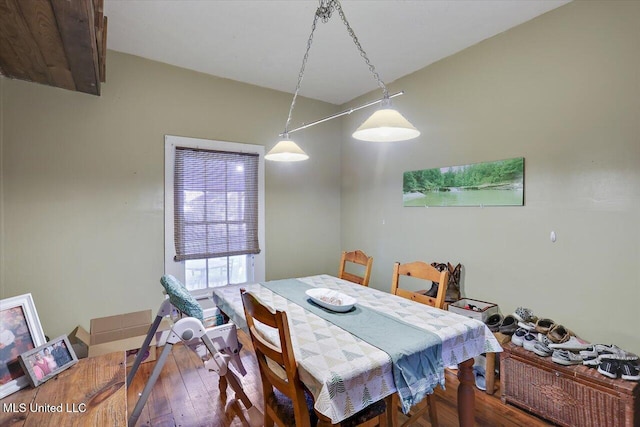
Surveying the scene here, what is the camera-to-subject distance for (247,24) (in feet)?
7.77

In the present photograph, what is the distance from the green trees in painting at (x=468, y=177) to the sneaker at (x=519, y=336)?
1087 mm

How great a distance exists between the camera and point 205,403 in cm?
212

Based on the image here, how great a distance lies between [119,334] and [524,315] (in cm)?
331

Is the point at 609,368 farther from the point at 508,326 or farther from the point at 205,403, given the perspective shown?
the point at 205,403

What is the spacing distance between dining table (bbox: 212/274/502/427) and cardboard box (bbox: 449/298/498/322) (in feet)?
2.69

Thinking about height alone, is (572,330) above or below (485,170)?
below

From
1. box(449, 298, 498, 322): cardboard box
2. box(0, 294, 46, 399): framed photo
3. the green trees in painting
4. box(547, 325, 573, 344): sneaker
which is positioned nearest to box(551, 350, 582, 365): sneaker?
box(547, 325, 573, 344): sneaker

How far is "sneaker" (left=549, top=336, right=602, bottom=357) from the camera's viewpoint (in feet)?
6.30

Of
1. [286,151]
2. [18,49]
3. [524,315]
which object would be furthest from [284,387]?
[18,49]

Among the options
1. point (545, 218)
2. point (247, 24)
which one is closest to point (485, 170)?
point (545, 218)

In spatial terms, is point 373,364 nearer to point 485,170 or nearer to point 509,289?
point 509,289

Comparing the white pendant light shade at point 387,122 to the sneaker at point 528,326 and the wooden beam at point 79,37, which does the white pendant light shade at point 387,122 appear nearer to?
the wooden beam at point 79,37

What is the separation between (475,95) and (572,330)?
1.96 m

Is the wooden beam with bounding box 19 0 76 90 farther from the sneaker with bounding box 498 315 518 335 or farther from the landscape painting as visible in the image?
the sneaker with bounding box 498 315 518 335
